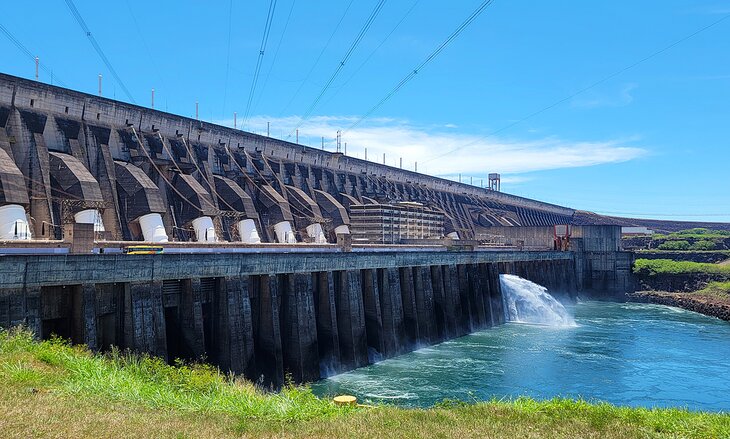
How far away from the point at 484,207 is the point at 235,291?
72729 mm

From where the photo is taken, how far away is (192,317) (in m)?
20.3

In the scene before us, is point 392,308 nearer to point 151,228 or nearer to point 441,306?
point 441,306

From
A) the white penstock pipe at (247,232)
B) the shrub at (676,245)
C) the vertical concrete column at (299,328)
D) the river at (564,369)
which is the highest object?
the white penstock pipe at (247,232)

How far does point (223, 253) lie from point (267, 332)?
3778 mm

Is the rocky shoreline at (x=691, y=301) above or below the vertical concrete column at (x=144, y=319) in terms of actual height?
below

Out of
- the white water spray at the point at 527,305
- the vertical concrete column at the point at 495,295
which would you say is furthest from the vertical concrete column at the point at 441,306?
the white water spray at the point at 527,305

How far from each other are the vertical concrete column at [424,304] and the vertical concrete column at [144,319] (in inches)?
701

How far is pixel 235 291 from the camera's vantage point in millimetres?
21656

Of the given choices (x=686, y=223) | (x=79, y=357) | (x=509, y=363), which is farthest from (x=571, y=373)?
(x=686, y=223)

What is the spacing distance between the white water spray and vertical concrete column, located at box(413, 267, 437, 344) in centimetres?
1185

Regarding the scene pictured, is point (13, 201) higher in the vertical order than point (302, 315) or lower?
higher

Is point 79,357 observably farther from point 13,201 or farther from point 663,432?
point 13,201

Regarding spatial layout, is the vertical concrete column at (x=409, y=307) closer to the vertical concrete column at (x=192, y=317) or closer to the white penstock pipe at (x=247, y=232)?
the white penstock pipe at (x=247, y=232)

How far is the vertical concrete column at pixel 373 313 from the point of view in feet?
96.6
